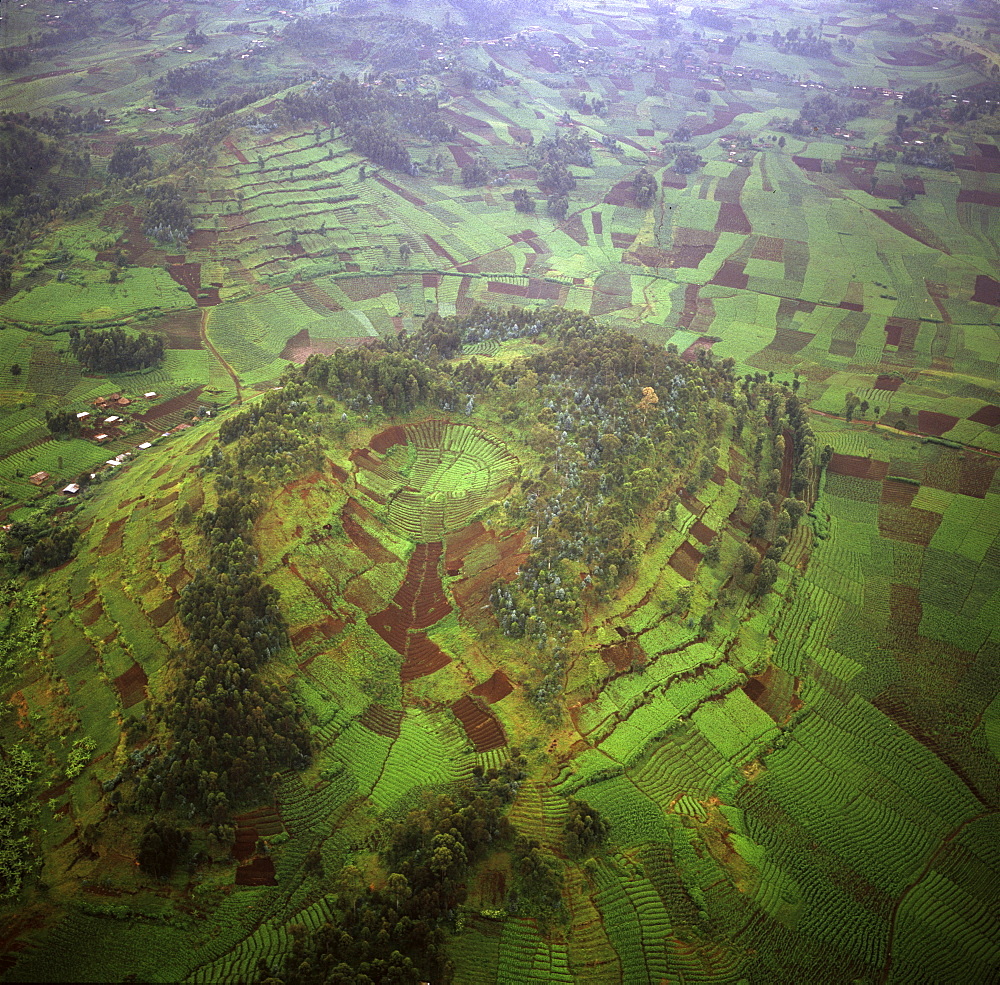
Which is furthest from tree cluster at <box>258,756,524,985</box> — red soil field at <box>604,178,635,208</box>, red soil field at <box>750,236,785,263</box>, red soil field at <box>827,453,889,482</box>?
red soil field at <box>604,178,635,208</box>

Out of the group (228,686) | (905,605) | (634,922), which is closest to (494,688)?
(634,922)

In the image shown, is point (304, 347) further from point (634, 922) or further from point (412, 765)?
point (634, 922)

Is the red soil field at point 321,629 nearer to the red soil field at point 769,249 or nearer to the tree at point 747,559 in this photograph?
the tree at point 747,559

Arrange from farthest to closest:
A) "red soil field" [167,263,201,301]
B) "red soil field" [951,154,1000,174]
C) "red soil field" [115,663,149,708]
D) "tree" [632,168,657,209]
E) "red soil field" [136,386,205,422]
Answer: "red soil field" [951,154,1000,174], "tree" [632,168,657,209], "red soil field" [167,263,201,301], "red soil field" [136,386,205,422], "red soil field" [115,663,149,708]

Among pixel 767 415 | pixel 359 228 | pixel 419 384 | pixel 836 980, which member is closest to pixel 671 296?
pixel 767 415

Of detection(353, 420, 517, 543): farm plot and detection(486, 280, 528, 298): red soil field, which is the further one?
detection(486, 280, 528, 298): red soil field

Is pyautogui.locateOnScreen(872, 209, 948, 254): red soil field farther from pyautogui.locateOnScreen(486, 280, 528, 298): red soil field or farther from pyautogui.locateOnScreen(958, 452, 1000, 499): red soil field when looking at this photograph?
pyautogui.locateOnScreen(486, 280, 528, 298): red soil field

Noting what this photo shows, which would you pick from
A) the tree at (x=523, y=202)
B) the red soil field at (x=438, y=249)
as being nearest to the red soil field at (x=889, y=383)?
the red soil field at (x=438, y=249)
